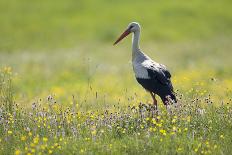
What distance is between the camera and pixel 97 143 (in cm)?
948

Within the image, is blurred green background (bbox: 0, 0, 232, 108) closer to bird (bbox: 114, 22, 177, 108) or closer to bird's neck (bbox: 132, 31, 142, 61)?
bird's neck (bbox: 132, 31, 142, 61)

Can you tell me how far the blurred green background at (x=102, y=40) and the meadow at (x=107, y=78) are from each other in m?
0.06

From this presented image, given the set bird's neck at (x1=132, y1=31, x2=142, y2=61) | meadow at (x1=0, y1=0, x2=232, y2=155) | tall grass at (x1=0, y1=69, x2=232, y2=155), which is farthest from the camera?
bird's neck at (x1=132, y1=31, x2=142, y2=61)

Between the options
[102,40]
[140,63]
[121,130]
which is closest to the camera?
[121,130]

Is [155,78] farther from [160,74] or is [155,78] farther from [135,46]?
[135,46]

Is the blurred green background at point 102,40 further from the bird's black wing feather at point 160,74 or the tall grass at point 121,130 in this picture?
the tall grass at point 121,130

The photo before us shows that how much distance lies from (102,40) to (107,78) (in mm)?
13511

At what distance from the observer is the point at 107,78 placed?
76.9 feet

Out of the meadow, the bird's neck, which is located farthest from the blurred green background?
the bird's neck

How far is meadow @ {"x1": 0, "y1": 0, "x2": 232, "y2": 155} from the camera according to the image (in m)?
9.68

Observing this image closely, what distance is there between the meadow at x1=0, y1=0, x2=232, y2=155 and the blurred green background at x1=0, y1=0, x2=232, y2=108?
60 millimetres

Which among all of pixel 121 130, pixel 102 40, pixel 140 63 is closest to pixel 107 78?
pixel 140 63

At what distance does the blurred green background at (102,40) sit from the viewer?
2342 centimetres

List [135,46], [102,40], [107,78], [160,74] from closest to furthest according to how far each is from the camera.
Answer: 1. [160,74]
2. [135,46]
3. [107,78]
4. [102,40]
